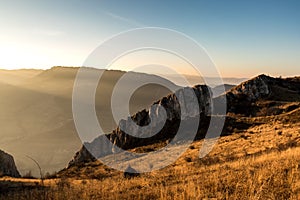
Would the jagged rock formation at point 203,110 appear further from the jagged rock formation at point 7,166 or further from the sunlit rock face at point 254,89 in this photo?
the jagged rock formation at point 7,166

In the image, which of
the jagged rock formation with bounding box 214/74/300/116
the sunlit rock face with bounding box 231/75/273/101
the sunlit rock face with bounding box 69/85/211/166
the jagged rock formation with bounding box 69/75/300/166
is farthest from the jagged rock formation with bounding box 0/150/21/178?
the sunlit rock face with bounding box 231/75/273/101

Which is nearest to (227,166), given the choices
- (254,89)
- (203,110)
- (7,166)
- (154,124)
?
(7,166)

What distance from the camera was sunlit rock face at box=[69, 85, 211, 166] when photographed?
152 ft

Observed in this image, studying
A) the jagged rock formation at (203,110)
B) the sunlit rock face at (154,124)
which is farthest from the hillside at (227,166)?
the sunlit rock face at (154,124)

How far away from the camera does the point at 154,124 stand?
49406 millimetres

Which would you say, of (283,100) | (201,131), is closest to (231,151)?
(201,131)

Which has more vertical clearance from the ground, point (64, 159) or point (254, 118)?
point (254, 118)

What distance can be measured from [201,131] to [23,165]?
140 m

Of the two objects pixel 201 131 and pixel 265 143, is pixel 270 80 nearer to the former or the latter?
pixel 201 131

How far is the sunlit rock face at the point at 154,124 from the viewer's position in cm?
4647

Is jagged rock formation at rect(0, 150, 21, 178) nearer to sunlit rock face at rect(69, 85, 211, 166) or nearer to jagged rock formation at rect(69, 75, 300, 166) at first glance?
sunlit rock face at rect(69, 85, 211, 166)

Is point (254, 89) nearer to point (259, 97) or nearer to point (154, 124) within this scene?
point (259, 97)

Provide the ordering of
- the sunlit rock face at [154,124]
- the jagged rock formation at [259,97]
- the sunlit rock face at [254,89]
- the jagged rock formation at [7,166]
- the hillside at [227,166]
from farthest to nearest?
the sunlit rock face at [254,89]
the jagged rock formation at [259,97]
the sunlit rock face at [154,124]
the jagged rock formation at [7,166]
the hillside at [227,166]

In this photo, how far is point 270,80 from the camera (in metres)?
62.4
